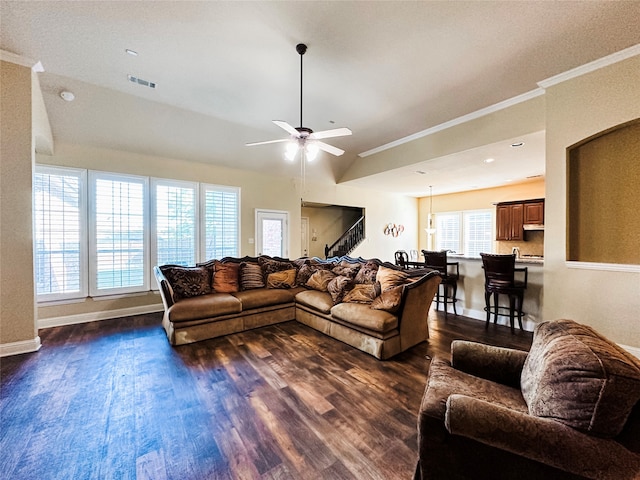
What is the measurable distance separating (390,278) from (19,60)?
522 cm

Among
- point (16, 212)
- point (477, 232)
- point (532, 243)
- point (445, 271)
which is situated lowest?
point (445, 271)

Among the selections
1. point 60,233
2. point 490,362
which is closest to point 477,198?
point 490,362

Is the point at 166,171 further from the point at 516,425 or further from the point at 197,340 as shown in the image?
the point at 516,425

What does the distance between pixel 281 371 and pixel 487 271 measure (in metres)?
3.55

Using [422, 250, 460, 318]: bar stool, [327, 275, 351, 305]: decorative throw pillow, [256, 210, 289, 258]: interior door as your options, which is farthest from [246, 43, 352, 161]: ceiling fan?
[256, 210, 289, 258]: interior door

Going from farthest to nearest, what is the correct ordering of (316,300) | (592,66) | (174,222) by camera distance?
1. (174,222)
2. (316,300)
3. (592,66)

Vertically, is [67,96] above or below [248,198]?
above

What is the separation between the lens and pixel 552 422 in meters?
1.03

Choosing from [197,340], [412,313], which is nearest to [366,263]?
[412,313]

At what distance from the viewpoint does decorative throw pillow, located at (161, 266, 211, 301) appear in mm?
3811

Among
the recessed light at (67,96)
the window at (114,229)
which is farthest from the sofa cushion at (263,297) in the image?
the recessed light at (67,96)

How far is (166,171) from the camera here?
5.10 metres

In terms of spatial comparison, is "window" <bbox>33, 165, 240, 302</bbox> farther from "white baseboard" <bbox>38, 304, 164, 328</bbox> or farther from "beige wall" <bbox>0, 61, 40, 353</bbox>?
"beige wall" <bbox>0, 61, 40, 353</bbox>

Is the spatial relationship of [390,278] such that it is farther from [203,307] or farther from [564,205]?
[203,307]
